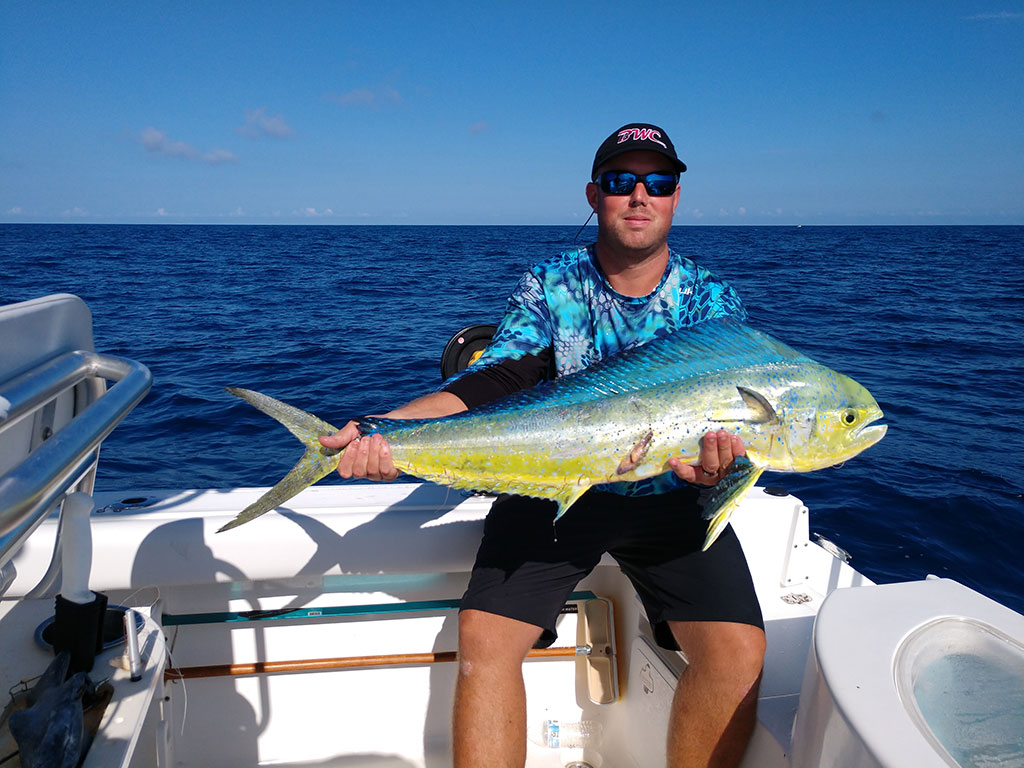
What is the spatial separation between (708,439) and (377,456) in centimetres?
98

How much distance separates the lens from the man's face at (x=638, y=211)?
261cm

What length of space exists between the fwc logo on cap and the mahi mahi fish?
35.7 inches

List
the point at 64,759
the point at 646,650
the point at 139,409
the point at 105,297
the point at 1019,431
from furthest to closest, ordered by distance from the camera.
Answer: the point at 105,297 → the point at 139,409 → the point at 1019,431 → the point at 646,650 → the point at 64,759

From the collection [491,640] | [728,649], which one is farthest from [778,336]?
[491,640]

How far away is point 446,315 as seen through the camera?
57.4 ft

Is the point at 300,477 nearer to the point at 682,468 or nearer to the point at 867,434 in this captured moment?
the point at 682,468

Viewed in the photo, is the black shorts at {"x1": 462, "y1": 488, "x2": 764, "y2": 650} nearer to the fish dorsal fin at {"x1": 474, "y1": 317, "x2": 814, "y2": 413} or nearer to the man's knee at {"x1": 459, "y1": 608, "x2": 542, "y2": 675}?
the man's knee at {"x1": 459, "y1": 608, "x2": 542, "y2": 675}

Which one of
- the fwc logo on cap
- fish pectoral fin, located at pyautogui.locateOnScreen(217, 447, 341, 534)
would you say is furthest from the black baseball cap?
fish pectoral fin, located at pyautogui.locateOnScreen(217, 447, 341, 534)

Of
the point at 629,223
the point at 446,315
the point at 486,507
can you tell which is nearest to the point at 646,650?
the point at 486,507

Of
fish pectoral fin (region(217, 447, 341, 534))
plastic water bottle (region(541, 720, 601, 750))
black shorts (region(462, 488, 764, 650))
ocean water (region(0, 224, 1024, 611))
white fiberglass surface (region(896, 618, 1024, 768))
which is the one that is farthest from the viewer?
ocean water (region(0, 224, 1024, 611))

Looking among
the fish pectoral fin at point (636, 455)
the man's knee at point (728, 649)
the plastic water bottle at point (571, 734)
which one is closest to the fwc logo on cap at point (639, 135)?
the fish pectoral fin at point (636, 455)

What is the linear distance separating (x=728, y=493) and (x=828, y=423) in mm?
410

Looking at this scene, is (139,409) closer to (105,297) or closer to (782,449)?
(782,449)

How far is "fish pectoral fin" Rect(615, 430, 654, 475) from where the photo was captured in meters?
2.11
